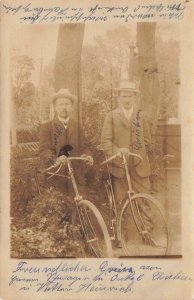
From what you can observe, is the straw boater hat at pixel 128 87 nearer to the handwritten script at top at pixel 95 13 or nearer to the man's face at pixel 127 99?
the man's face at pixel 127 99

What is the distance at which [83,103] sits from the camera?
90 centimetres

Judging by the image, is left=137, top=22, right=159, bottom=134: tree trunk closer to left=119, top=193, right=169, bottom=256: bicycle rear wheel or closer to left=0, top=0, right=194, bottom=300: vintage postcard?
left=0, top=0, right=194, bottom=300: vintage postcard

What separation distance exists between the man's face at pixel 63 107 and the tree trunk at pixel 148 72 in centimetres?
16

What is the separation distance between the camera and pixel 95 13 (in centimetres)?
91

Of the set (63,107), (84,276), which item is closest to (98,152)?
(63,107)

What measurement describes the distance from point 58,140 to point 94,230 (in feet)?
0.70

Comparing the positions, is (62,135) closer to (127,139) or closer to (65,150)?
(65,150)

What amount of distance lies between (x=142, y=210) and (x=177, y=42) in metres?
0.38

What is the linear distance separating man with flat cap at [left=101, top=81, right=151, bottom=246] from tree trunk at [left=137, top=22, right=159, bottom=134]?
0.02 meters

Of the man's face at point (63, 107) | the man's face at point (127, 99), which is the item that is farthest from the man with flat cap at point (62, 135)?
the man's face at point (127, 99)

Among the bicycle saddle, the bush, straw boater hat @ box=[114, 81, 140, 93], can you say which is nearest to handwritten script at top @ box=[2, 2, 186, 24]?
straw boater hat @ box=[114, 81, 140, 93]

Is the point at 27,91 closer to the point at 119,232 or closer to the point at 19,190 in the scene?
the point at 19,190

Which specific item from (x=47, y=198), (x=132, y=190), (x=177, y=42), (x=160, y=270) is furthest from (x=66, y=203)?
(x=177, y=42)

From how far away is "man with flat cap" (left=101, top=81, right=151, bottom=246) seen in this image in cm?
90
